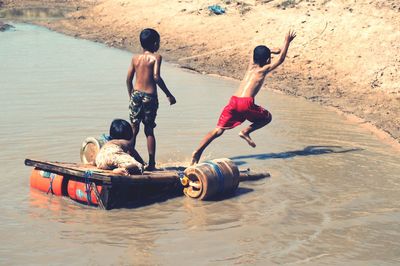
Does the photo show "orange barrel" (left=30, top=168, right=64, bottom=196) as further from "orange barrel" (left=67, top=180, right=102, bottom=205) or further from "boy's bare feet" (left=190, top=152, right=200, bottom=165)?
"boy's bare feet" (left=190, top=152, right=200, bottom=165)

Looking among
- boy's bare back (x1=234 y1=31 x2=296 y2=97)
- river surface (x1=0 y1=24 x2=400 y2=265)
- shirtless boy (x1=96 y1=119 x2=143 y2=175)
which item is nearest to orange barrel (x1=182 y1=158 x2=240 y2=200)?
river surface (x1=0 y1=24 x2=400 y2=265)

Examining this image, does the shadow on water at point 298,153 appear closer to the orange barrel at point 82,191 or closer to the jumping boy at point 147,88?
the jumping boy at point 147,88

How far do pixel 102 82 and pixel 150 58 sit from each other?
5637mm

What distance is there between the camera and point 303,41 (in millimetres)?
15461

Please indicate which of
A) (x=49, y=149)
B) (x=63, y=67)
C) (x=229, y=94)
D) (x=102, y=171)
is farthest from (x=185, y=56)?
(x=102, y=171)

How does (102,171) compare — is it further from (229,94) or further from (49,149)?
(229,94)

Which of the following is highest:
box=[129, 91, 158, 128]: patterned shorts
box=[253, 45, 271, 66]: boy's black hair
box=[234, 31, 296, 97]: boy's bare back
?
box=[253, 45, 271, 66]: boy's black hair

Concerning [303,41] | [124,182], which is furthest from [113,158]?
[303,41]

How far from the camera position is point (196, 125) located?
36.3ft

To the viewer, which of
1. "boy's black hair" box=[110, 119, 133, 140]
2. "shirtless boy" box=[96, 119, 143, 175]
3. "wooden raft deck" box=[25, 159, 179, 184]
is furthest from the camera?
"boy's black hair" box=[110, 119, 133, 140]

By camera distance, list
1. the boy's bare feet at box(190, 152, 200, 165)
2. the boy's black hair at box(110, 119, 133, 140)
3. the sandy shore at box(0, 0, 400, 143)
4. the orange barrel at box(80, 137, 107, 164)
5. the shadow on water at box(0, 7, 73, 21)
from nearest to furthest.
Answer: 1. the boy's black hair at box(110, 119, 133, 140)
2. the orange barrel at box(80, 137, 107, 164)
3. the boy's bare feet at box(190, 152, 200, 165)
4. the sandy shore at box(0, 0, 400, 143)
5. the shadow on water at box(0, 7, 73, 21)

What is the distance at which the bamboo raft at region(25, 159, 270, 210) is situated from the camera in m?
7.38

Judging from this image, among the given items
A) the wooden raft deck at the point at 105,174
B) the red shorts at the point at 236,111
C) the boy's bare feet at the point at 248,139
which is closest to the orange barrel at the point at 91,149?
the wooden raft deck at the point at 105,174

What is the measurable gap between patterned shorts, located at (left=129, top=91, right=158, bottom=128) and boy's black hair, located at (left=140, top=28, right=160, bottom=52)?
489 millimetres
